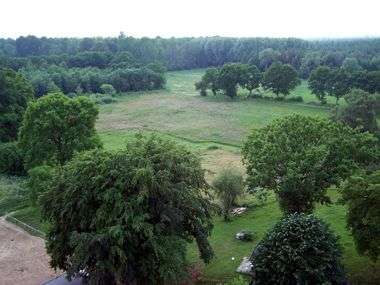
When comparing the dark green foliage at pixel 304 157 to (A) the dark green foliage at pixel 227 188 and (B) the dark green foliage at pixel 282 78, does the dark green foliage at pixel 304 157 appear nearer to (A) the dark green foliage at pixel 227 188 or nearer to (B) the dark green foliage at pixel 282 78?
(A) the dark green foliage at pixel 227 188

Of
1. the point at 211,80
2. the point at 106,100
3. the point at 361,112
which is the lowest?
the point at 106,100

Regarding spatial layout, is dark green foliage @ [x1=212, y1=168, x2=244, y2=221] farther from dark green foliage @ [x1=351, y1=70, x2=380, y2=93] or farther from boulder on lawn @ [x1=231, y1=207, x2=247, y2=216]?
dark green foliage @ [x1=351, y1=70, x2=380, y2=93]

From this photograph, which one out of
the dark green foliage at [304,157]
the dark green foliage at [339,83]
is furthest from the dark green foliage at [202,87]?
the dark green foliage at [304,157]

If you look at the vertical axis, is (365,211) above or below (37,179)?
→ above

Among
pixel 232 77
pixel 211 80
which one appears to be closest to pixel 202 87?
pixel 211 80

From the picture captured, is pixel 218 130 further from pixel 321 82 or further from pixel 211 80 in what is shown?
pixel 211 80

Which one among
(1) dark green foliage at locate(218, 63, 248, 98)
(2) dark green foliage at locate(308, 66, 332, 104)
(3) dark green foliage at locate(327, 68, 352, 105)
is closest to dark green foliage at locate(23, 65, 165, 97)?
(1) dark green foliage at locate(218, 63, 248, 98)

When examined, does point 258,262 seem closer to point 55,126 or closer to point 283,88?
point 55,126
